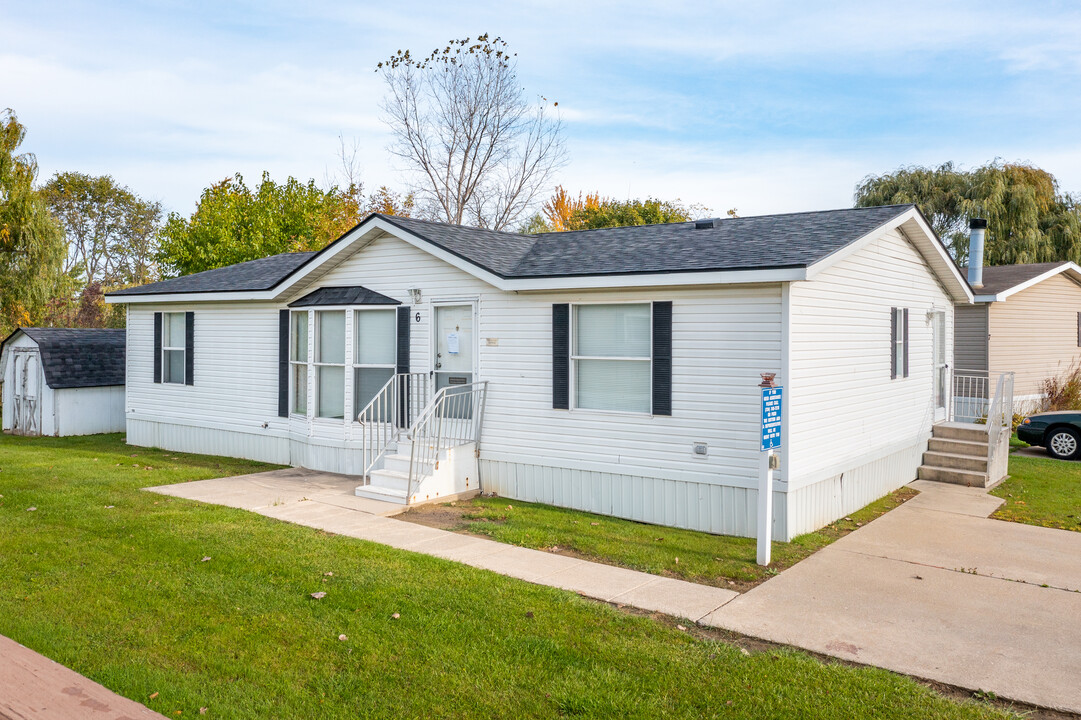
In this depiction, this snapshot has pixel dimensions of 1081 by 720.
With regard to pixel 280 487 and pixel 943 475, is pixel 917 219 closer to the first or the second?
pixel 943 475

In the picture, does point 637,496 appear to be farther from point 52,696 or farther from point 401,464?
point 52,696

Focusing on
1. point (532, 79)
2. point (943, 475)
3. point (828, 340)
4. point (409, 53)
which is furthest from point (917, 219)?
point (409, 53)

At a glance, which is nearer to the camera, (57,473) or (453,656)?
(453,656)

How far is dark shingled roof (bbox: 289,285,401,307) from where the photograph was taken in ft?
37.6

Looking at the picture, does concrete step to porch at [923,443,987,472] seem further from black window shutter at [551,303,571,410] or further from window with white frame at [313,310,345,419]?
window with white frame at [313,310,345,419]

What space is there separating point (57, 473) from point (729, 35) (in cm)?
1527

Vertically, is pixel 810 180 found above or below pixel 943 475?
above

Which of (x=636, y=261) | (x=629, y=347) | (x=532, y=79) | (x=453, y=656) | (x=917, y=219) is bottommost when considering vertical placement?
(x=453, y=656)

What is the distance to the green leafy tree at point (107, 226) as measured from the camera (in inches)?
1646

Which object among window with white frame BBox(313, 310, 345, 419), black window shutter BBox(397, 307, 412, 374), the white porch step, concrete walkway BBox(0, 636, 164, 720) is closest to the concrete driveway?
concrete walkway BBox(0, 636, 164, 720)

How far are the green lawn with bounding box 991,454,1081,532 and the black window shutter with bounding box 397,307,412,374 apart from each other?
8.05 m

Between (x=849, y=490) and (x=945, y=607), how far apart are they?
12.3 ft

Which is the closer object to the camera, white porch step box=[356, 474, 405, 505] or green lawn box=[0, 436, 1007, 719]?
green lawn box=[0, 436, 1007, 719]

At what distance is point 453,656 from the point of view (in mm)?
4969
